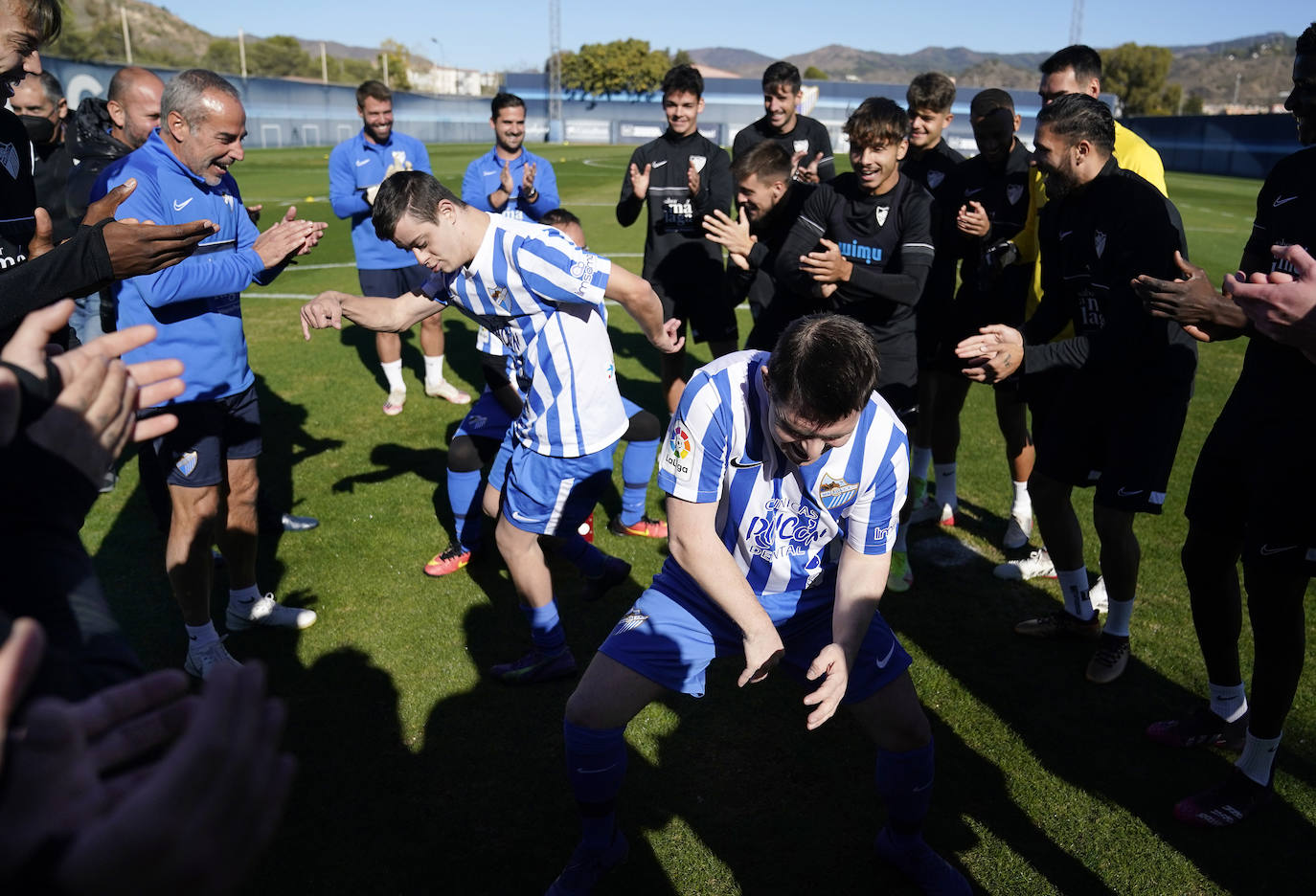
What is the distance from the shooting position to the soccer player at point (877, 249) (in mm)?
4734

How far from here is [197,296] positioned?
3926mm

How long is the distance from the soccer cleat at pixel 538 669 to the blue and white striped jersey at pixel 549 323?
0.99 m

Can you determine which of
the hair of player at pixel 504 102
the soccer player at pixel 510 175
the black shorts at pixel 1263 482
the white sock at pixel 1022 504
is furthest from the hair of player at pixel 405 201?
the hair of player at pixel 504 102

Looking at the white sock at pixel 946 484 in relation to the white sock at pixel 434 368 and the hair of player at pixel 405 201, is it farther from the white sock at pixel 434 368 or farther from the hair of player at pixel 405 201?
the white sock at pixel 434 368

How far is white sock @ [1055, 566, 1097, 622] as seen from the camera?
4.59 meters

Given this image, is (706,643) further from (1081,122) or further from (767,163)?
(767,163)

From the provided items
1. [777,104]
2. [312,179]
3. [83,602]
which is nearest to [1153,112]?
[312,179]

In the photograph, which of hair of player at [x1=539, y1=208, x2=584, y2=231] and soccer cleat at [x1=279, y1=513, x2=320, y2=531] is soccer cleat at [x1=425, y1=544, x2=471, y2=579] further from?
hair of player at [x1=539, y1=208, x2=584, y2=231]

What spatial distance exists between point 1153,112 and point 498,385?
112 metres

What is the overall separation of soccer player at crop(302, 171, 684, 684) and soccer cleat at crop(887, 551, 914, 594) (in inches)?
74.9

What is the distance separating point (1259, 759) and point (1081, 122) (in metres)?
2.75

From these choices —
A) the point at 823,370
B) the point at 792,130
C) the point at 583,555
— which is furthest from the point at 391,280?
the point at 823,370

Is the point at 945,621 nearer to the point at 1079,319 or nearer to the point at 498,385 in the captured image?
the point at 1079,319

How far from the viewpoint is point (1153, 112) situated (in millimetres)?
96438
